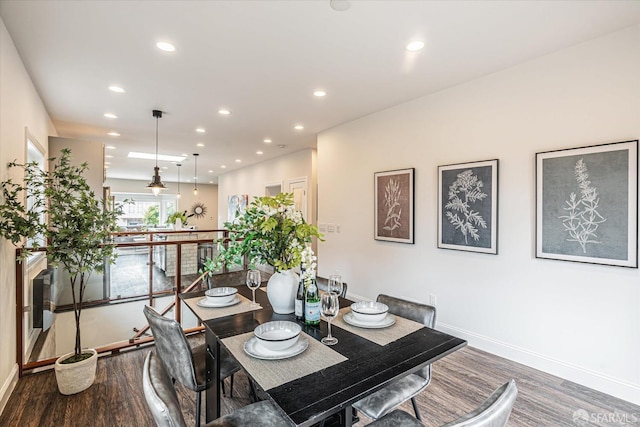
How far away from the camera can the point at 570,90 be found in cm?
255

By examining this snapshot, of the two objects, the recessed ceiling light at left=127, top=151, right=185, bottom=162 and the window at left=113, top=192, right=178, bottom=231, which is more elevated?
the recessed ceiling light at left=127, top=151, right=185, bottom=162

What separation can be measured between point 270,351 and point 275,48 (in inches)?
93.2

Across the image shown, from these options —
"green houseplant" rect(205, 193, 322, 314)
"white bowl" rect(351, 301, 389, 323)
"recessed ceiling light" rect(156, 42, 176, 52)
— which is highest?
"recessed ceiling light" rect(156, 42, 176, 52)

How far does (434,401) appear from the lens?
2.28 metres

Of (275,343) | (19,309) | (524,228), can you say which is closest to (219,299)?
(275,343)

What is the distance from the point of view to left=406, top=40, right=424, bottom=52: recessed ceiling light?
8.13ft

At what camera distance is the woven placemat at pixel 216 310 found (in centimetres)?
181

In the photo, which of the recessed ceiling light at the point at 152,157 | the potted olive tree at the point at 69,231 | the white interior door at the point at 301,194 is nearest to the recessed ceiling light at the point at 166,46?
the potted olive tree at the point at 69,231

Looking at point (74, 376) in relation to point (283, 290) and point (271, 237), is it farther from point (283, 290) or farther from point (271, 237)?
point (271, 237)

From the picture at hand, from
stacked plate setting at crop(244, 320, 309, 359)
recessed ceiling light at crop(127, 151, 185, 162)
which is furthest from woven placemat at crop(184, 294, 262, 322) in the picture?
recessed ceiling light at crop(127, 151, 185, 162)

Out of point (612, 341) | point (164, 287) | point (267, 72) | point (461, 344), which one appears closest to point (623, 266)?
point (612, 341)

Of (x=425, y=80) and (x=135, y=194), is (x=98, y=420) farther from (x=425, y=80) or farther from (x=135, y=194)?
(x=135, y=194)

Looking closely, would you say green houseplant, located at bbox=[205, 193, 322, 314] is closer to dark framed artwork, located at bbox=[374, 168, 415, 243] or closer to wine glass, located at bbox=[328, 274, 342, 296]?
wine glass, located at bbox=[328, 274, 342, 296]

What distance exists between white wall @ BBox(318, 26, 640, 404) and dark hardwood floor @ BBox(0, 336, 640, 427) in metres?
0.26
